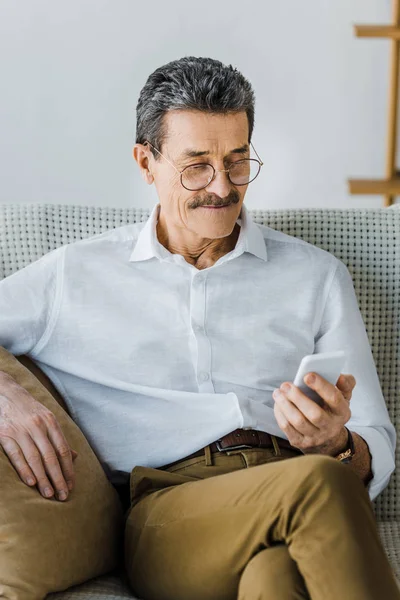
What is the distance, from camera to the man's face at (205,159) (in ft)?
5.58

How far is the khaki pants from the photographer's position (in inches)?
47.9

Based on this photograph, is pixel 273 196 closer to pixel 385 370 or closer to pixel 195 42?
pixel 195 42

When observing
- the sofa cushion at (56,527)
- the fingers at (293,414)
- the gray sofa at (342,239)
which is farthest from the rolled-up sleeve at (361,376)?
the sofa cushion at (56,527)

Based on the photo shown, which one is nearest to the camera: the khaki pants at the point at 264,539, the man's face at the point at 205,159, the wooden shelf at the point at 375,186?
the khaki pants at the point at 264,539

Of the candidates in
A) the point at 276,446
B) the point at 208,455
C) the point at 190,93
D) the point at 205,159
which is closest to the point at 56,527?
the point at 208,455

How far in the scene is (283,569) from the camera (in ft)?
4.11

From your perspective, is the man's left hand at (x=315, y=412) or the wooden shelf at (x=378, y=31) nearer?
the man's left hand at (x=315, y=412)

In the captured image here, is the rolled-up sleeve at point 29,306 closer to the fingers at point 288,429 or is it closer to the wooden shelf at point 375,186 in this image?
the fingers at point 288,429

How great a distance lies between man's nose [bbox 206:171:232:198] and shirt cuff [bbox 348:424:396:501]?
1.68ft

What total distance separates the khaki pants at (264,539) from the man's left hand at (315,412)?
11cm

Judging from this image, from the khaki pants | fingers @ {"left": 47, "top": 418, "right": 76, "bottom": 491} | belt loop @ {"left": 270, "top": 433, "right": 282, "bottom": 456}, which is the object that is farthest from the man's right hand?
belt loop @ {"left": 270, "top": 433, "right": 282, "bottom": 456}

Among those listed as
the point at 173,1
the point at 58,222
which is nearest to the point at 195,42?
the point at 173,1

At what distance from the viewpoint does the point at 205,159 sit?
1714mm

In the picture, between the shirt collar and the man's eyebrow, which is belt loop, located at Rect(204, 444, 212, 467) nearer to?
the shirt collar
